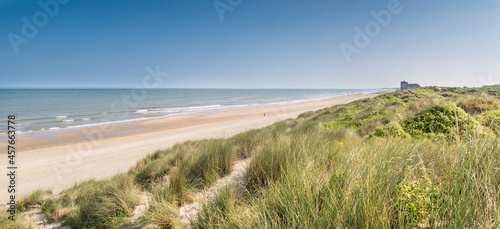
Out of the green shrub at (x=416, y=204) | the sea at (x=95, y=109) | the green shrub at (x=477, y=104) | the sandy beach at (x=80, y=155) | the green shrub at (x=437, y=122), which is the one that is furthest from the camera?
the sea at (x=95, y=109)

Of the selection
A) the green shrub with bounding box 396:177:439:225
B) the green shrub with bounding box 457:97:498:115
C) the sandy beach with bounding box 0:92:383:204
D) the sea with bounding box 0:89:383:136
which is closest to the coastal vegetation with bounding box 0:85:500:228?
the green shrub with bounding box 396:177:439:225

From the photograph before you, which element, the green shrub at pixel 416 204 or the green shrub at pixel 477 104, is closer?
the green shrub at pixel 416 204

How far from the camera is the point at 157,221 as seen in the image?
2857 millimetres

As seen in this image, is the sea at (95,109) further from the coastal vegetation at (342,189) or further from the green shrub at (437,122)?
the green shrub at (437,122)

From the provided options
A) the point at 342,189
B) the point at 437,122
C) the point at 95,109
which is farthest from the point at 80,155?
the point at 95,109

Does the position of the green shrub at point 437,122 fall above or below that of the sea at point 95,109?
above

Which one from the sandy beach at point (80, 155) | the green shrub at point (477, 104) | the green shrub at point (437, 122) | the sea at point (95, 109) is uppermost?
the green shrub at point (477, 104)

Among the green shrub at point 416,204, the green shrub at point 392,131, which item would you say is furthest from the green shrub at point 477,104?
the green shrub at point 416,204

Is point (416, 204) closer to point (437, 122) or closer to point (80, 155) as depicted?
point (437, 122)

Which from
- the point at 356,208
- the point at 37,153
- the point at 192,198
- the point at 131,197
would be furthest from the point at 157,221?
the point at 37,153

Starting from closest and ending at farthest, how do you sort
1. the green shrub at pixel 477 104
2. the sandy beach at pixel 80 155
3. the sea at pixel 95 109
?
the green shrub at pixel 477 104 → the sandy beach at pixel 80 155 → the sea at pixel 95 109

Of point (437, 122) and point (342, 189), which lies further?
point (437, 122)

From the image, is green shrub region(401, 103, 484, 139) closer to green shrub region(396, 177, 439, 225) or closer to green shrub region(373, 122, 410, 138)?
green shrub region(373, 122, 410, 138)

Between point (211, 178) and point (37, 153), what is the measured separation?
14097 millimetres
